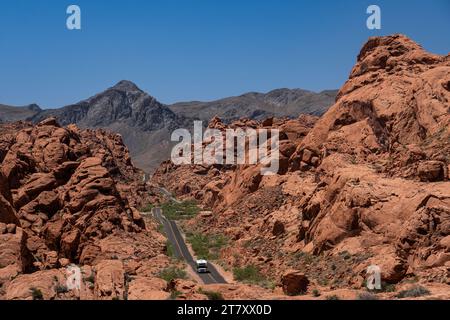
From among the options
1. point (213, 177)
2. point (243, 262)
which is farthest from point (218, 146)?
point (243, 262)

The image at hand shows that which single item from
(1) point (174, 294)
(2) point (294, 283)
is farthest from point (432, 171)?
(1) point (174, 294)

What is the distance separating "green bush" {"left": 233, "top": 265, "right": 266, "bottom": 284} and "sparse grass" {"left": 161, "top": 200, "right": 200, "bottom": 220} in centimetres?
4593

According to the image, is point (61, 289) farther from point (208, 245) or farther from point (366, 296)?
point (208, 245)

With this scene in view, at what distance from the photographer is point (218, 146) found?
129m

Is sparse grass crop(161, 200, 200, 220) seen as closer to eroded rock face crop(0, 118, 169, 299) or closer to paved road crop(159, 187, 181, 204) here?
paved road crop(159, 187, 181, 204)

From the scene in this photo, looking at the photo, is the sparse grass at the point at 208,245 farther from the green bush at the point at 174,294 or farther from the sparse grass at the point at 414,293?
the sparse grass at the point at 414,293

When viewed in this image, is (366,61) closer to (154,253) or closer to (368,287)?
(154,253)

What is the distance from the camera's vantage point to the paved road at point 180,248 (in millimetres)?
44375

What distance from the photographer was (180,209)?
10038 cm

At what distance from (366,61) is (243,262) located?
2794 centimetres

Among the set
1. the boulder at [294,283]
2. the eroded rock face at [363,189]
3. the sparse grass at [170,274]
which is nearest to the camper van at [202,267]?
the eroded rock face at [363,189]

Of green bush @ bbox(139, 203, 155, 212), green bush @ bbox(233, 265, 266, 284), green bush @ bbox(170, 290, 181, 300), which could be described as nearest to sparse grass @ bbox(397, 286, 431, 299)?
green bush @ bbox(170, 290, 181, 300)

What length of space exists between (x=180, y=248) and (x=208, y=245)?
14.5ft
